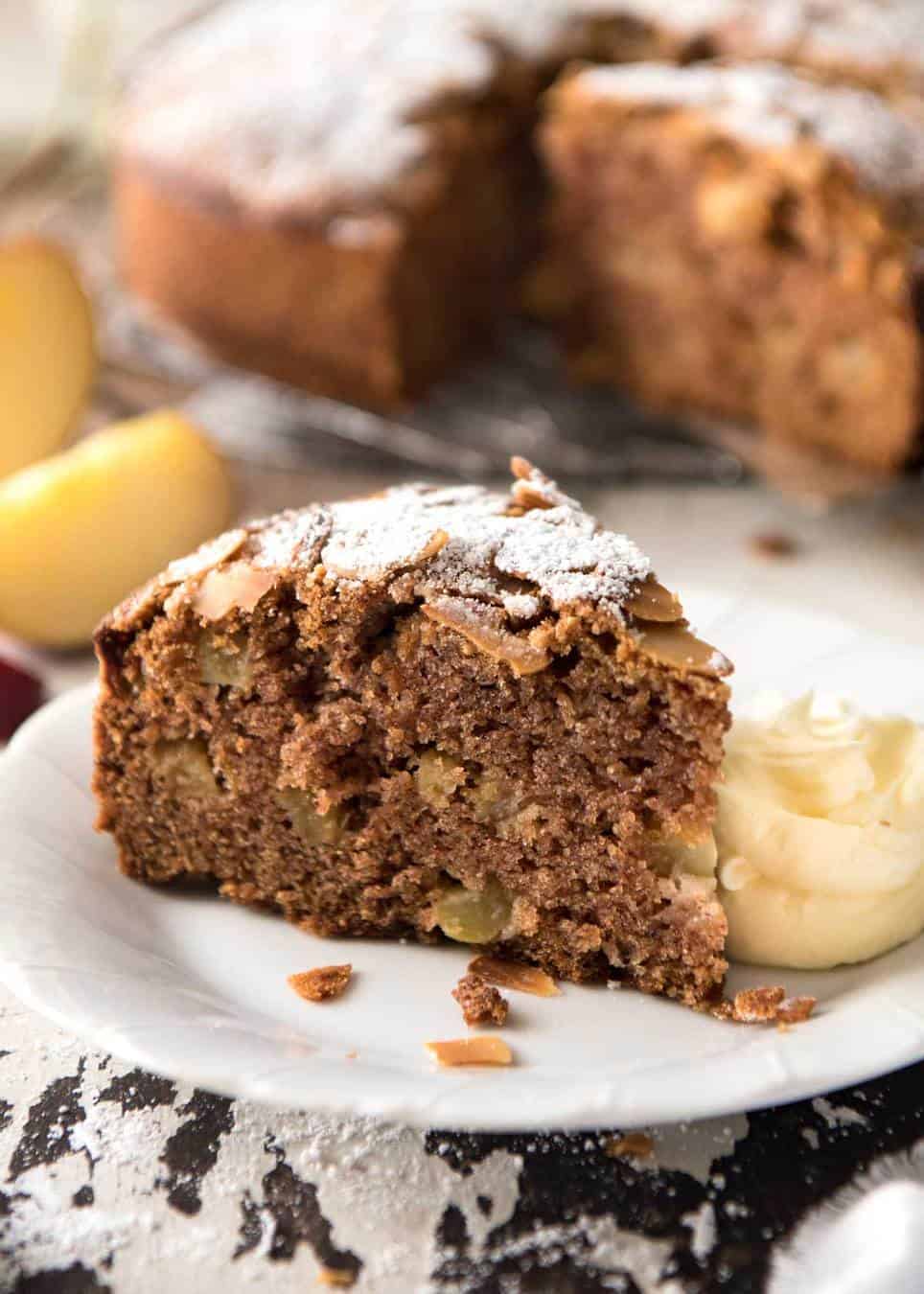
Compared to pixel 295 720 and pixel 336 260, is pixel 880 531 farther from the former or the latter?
pixel 295 720

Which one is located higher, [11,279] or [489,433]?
[11,279]

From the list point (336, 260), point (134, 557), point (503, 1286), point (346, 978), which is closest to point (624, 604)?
point (346, 978)

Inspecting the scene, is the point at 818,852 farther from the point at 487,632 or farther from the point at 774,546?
the point at 774,546

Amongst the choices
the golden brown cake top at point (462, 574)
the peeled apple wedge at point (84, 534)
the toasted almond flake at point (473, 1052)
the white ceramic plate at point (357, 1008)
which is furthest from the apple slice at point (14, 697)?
the toasted almond flake at point (473, 1052)

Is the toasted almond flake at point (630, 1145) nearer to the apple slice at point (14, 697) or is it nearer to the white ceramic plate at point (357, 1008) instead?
the white ceramic plate at point (357, 1008)

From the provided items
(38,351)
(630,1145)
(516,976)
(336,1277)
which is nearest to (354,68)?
(38,351)
